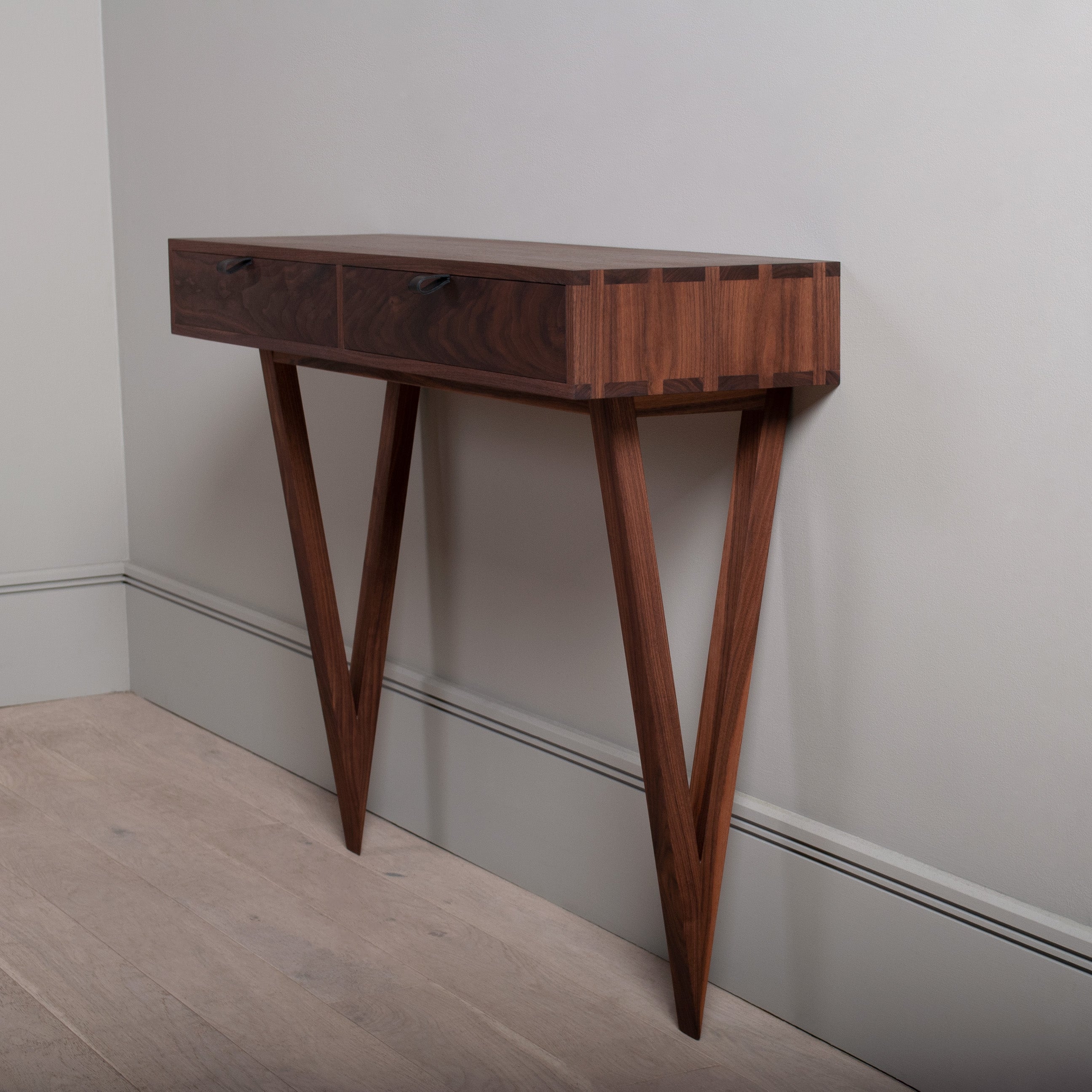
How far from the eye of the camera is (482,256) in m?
1.76

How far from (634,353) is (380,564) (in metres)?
1.00

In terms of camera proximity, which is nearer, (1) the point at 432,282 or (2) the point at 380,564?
(1) the point at 432,282

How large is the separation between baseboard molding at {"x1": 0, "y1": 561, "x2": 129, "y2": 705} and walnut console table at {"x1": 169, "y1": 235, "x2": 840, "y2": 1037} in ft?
4.65

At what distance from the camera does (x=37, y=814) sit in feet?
8.84

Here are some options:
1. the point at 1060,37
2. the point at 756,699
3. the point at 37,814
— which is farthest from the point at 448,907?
the point at 1060,37

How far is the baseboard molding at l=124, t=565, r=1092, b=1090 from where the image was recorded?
1.62m

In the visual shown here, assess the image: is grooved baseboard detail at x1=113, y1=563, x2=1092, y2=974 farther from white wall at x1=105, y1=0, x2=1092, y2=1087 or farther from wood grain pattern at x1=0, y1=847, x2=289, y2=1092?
wood grain pattern at x1=0, y1=847, x2=289, y2=1092

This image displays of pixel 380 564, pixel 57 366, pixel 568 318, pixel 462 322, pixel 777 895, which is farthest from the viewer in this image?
pixel 57 366

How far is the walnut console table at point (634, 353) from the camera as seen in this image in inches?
60.5

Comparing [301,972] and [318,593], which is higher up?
[318,593]

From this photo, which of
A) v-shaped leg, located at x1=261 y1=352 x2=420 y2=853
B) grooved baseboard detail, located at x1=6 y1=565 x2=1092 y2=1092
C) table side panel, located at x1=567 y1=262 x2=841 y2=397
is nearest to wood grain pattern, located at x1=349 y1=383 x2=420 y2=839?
v-shaped leg, located at x1=261 y1=352 x2=420 y2=853

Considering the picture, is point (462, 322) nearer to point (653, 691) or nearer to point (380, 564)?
point (653, 691)

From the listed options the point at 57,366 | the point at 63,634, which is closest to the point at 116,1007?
the point at 63,634

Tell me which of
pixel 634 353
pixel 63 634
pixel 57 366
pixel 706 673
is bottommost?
pixel 63 634
